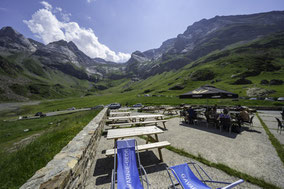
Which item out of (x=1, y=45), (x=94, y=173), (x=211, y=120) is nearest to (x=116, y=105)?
(x=211, y=120)

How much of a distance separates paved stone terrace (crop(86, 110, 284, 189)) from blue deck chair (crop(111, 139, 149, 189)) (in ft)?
2.48

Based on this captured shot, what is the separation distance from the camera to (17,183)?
2.53m

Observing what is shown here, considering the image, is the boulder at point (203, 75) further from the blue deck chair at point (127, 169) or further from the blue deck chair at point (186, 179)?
the blue deck chair at point (127, 169)

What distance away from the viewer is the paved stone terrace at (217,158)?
3.67 metres

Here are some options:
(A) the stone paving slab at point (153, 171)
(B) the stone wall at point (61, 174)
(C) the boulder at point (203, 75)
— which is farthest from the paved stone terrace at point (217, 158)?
(C) the boulder at point (203, 75)

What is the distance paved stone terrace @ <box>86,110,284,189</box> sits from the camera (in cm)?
367

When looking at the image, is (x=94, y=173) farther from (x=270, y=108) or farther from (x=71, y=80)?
(x=71, y=80)

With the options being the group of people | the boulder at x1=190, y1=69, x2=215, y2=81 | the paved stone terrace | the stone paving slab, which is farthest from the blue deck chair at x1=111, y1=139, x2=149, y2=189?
the boulder at x1=190, y1=69, x2=215, y2=81

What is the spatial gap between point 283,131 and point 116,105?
3335 centimetres

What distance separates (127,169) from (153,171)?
4.14 feet

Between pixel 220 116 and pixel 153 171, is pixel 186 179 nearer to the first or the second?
pixel 153 171

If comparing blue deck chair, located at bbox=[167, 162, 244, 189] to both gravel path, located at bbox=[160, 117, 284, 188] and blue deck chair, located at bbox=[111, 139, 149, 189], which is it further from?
gravel path, located at bbox=[160, 117, 284, 188]

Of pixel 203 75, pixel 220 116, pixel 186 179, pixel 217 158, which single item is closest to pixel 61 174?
pixel 186 179

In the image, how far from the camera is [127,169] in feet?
10.9
